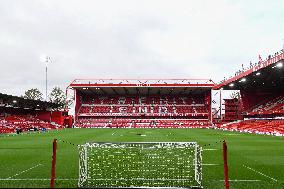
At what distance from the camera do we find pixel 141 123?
71.0 m

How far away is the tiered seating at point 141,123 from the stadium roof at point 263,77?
404 inches

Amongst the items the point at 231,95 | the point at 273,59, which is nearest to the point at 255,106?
the point at 273,59

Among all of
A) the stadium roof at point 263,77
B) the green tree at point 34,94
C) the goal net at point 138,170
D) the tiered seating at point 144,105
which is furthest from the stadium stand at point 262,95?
the green tree at point 34,94

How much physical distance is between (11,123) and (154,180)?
144 ft

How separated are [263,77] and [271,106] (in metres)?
6.77

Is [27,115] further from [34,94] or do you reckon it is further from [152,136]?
[34,94]

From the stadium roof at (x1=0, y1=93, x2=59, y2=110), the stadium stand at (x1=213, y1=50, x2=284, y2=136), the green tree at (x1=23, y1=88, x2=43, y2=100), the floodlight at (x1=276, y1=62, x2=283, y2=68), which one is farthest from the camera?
the green tree at (x1=23, y1=88, x2=43, y2=100)

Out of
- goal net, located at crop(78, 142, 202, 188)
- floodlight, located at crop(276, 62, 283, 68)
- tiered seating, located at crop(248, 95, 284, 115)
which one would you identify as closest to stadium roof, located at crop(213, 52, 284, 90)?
floodlight, located at crop(276, 62, 283, 68)

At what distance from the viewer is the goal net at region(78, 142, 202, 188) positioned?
9695mm

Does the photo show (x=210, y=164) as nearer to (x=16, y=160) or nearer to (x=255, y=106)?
(x=16, y=160)

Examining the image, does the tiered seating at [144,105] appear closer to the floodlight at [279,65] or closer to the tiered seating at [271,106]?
the tiered seating at [271,106]

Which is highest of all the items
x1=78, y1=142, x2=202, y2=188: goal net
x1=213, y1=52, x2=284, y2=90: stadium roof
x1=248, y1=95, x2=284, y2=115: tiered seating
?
x1=213, y1=52, x2=284, y2=90: stadium roof

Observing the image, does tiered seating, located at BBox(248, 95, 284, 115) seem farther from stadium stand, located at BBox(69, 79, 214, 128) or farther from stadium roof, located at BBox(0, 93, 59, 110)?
stadium roof, located at BBox(0, 93, 59, 110)

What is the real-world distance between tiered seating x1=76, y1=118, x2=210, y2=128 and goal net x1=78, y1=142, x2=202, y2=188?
181ft
